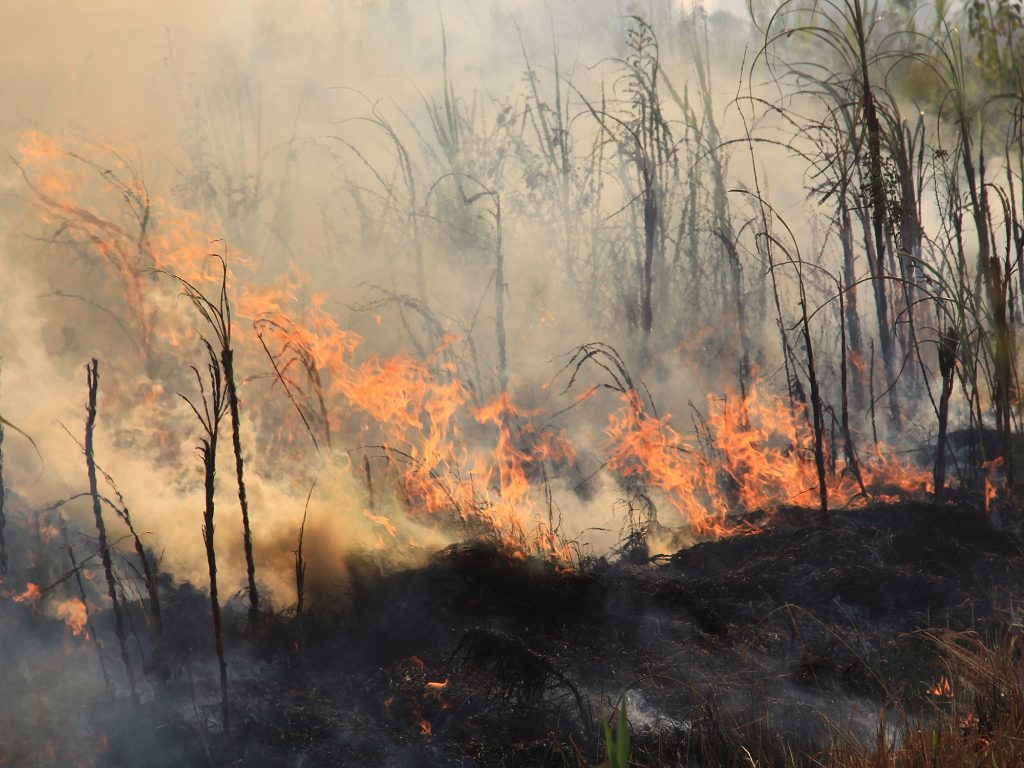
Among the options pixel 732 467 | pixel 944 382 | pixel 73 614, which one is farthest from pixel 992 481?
pixel 73 614

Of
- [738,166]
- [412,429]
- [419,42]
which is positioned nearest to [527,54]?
[419,42]

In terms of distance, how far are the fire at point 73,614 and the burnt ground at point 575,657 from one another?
0.35 feet

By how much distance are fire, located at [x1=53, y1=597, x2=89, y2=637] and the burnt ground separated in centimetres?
11

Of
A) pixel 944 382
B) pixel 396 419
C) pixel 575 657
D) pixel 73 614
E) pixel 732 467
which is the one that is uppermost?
pixel 396 419

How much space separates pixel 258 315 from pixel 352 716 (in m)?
5.60

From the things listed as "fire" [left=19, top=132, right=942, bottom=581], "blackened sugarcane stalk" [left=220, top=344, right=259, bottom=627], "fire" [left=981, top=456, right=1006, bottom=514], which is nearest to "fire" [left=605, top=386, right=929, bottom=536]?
"fire" [left=19, top=132, right=942, bottom=581]

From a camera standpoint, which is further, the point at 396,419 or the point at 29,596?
the point at 396,419

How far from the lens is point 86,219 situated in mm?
9898

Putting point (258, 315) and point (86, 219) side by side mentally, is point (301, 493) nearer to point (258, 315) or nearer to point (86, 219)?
point (258, 315)

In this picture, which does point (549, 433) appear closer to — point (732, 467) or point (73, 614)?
point (732, 467)

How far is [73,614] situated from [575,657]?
3146mm

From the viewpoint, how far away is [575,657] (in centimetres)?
573

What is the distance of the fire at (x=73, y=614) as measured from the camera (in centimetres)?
600

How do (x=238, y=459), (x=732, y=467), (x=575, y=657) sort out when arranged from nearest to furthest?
(x=238, y=459)
(x=575, y=657)
(x=732, y=467)
